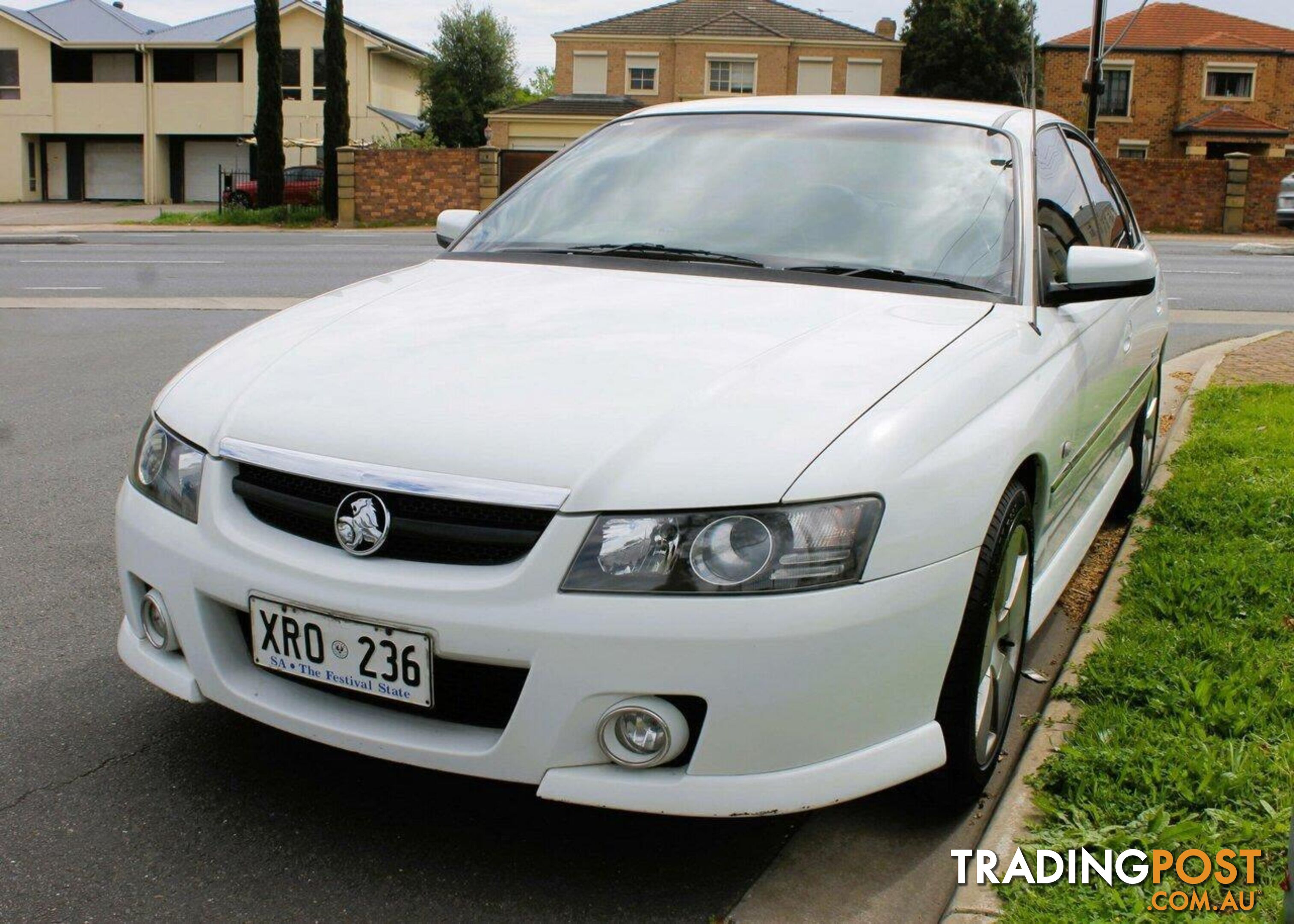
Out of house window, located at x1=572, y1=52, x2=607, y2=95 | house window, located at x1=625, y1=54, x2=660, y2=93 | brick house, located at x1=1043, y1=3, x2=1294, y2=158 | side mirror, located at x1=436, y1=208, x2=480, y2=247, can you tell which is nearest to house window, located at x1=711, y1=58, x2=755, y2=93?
house window, located at x1=625, y1=54, x2=660, y2=93

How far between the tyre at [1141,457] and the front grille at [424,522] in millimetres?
3268

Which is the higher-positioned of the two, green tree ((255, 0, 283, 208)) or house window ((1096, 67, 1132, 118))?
house window ((1096, 67, 1132, 118))

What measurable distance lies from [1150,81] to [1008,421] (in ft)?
171

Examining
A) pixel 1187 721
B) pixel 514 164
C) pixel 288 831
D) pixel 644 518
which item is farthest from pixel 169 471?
pixel 514 164

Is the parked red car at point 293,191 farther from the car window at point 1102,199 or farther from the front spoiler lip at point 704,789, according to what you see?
the front spoiler lip at point 704,789

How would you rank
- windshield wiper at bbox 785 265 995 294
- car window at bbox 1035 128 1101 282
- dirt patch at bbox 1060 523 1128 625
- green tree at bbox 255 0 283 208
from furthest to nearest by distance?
green tree at bbox 255 0 283 208 → dirt patch at bbox 1060 523 1128 625 → car window at bbox 1035 128 1101 282 → windshield wiper at bbox 785 265 995 294

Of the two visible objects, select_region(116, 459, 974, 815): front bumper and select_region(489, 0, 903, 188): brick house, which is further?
→ select_region(489, 0, 903, 188): brick house

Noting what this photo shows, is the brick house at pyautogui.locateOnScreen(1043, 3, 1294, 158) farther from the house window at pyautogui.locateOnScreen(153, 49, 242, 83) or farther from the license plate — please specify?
the license plate

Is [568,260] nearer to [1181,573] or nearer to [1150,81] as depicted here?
[1181,573]

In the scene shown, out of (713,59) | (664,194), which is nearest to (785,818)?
(664,194)

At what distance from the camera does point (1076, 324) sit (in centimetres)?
350

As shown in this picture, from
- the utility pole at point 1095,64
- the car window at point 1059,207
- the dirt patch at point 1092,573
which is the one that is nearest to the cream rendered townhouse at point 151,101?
the utility pole at point 1095,64

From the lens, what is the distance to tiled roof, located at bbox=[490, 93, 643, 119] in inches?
1914

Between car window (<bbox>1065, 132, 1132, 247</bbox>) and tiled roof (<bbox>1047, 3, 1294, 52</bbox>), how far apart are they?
159ft
